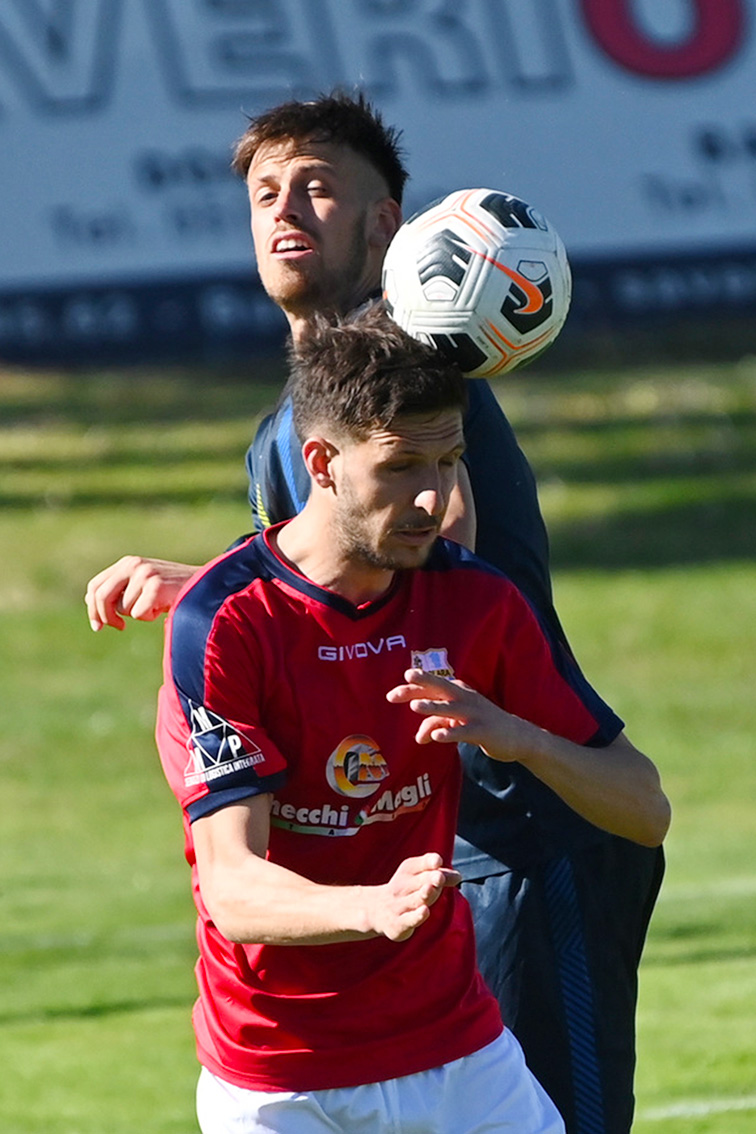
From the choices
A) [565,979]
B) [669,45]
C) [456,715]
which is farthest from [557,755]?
[669,45]

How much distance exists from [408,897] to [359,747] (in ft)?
1.97

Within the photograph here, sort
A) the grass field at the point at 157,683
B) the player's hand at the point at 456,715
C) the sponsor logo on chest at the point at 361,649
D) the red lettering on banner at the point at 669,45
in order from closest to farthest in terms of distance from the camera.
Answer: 1. the player's hand at the point at 456,715
2. the sponsor logo on chest at the point at 361,649
3. the grass field at the point at 157,683
4. the red lettering on banner at the point at 669,45

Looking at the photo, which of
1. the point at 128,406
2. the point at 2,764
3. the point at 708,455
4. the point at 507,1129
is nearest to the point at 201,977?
the point at 507,1129

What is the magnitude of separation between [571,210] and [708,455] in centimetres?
487

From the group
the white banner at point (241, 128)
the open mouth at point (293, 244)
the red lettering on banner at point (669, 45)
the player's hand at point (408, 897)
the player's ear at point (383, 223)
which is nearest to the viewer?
the player's hand at point (408, 897)

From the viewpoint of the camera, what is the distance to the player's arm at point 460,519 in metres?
4.08

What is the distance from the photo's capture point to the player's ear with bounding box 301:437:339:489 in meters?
3.65

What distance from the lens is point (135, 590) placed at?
4109 mm

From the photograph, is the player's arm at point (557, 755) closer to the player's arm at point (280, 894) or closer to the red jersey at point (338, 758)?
the red jersey at point (338, 758)

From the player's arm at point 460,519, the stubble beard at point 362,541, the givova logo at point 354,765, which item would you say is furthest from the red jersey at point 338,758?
the player's arm at point 460,519

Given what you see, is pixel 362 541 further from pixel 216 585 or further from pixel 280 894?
pixel 280 894

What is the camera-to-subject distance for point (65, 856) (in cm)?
1248

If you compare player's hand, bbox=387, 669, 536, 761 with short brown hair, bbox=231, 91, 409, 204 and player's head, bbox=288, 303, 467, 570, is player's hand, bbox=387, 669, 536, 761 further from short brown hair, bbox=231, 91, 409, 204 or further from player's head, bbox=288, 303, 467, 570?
short brown hair, bbox=231, 91, 409, 204

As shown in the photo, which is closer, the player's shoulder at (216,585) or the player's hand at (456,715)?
the player's hand at (456,715)
